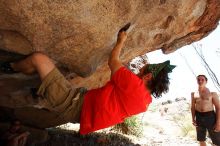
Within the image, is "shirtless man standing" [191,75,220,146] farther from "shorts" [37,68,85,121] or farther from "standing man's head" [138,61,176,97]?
"shorts" [37,68,85,121]

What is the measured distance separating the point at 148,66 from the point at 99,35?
1.01 m

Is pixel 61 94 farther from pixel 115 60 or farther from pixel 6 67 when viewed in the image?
pixel 6 67

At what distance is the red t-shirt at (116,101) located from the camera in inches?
165

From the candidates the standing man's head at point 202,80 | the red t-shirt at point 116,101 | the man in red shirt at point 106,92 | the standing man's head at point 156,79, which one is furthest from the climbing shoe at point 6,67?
the standing man's head at point 202,80

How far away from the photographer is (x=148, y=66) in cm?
473

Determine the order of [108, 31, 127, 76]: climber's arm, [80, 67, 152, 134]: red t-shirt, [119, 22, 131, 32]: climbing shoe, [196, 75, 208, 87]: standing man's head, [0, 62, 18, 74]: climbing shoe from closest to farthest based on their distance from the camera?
1. [80, 67, 152, 134]: red t-shirt
2. [108, 31, 127, 76]: climber's arm
3. [0, 62, 18, 74]: climbing shoe
4. [119, 22, 131, 32]: climbing shoe
5. [196, 75, 208, 87]: standing man's head

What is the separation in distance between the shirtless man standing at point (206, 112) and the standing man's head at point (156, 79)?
124 inches

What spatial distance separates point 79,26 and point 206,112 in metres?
4.06

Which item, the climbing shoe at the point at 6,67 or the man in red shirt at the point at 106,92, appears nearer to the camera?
the man in red shirt at the point at 106,92

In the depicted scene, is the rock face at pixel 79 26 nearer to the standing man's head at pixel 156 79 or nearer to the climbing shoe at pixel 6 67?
the climbing shoe at pixel 6 67

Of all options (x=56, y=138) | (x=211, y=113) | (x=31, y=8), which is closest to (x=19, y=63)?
(x=31, y=8)

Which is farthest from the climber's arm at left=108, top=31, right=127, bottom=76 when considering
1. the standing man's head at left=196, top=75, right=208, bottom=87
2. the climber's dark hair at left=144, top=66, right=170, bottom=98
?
the standing man's head at left=196, top=75, right=208, bottom=87

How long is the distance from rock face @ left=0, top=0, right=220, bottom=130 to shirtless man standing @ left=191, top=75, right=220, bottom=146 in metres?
1.73

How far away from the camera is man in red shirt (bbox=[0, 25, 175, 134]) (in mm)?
4250
